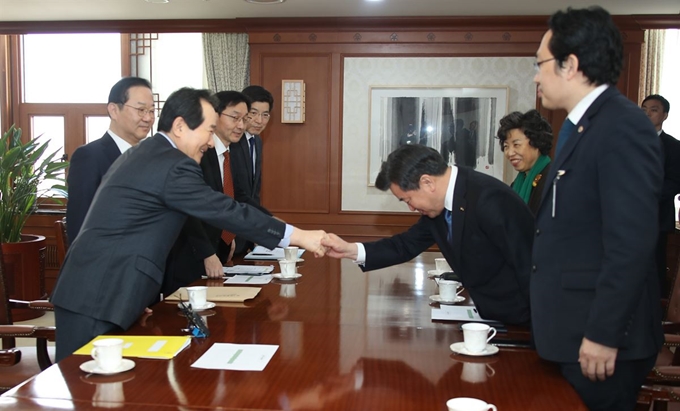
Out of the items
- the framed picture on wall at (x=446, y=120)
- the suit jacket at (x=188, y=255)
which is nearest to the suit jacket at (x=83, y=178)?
the suit jacket at (x=188, y=255)

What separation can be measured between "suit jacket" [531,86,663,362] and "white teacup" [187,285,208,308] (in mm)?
1185

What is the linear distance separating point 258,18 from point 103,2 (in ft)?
4.58

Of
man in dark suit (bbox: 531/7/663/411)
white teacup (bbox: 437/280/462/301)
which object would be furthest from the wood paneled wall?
man in dark suit (bbox: 531/7/663/411)

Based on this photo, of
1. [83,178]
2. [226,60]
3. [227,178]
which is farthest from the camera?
[226,60]

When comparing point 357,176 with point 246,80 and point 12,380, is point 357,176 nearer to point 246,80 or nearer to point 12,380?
point 246,80

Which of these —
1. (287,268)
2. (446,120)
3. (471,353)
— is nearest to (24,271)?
(287,268)

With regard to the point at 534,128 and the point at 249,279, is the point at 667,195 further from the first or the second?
the point at 249,279

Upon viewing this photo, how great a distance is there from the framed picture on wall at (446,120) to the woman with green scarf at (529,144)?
9.36ft

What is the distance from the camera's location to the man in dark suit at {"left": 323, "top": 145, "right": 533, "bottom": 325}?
2.41 meters

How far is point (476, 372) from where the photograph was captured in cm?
186

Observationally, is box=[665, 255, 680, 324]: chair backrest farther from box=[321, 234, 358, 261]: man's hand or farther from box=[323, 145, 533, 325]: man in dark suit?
box=[321, 234, 358, 261]: man's hand

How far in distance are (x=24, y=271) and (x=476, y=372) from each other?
522 cm

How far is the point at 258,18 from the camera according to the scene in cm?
663

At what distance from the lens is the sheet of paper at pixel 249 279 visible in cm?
307
